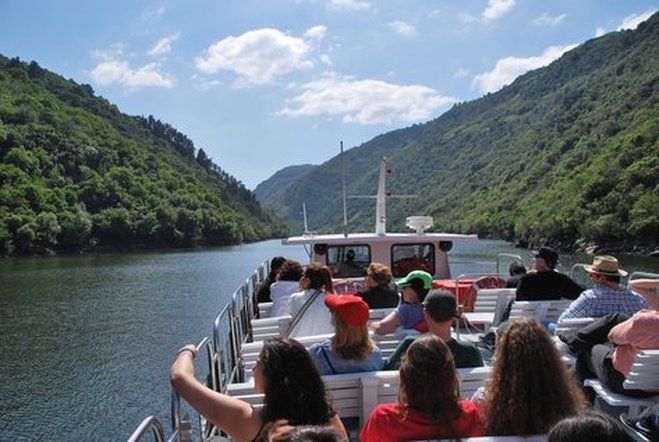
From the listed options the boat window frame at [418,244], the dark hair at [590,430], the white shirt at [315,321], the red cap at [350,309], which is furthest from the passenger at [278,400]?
the boat window frame at [418,244]

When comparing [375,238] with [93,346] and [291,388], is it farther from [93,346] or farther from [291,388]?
[93,346]

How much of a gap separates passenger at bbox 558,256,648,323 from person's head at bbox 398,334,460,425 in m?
2.79

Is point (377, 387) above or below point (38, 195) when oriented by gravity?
below

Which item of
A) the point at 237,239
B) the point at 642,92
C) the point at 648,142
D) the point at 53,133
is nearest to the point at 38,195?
the point at 53,133

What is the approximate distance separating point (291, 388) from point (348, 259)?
9.08 meters

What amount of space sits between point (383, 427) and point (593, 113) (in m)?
172

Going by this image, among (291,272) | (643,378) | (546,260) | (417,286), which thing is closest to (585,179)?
(546,260)

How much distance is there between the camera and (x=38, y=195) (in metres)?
101

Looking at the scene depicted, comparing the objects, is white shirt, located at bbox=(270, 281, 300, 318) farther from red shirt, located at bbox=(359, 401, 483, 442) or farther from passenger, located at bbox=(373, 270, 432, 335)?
red shirt, located at bbox=(359, 401, 483, 442)

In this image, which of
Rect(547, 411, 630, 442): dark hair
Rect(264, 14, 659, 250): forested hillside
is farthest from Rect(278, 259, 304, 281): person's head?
Rect(264, 14, 659, 250): forested hillside

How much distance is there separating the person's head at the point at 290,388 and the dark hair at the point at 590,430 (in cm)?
119

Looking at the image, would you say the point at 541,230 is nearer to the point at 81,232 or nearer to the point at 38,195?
the point at 81,232

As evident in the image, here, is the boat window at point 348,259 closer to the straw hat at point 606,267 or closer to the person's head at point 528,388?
the straw hat at point 606,267

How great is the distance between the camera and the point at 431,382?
10.3ft
